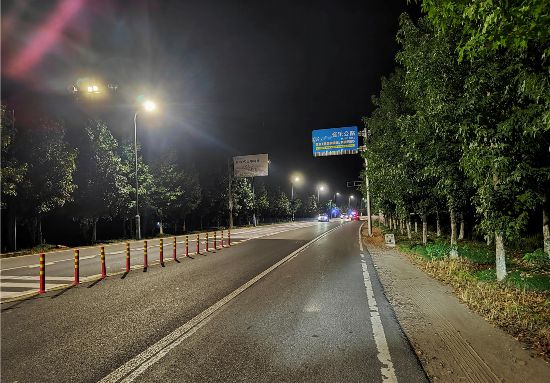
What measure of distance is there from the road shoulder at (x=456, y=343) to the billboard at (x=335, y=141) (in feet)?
77.1

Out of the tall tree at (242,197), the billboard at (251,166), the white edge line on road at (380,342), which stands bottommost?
the white edge line on road at (380,342)

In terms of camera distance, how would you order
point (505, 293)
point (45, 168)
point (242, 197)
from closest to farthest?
point (505, 293) → point (45, 168) → point (242, 197)

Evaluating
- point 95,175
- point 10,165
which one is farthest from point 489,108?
point 95,175

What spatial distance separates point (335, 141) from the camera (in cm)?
3184

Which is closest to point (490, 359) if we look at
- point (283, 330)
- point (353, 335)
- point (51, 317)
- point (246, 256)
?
point (353, 335)

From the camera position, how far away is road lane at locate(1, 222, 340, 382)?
470 centimetres

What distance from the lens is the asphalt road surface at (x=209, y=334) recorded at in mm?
4414

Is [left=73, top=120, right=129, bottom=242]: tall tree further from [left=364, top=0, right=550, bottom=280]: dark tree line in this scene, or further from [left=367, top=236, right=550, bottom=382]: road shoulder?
[left=367, top=236, right=550, bottom=382]: road shoulder

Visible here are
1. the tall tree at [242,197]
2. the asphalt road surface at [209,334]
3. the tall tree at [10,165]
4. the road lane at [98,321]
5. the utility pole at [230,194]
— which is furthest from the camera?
the tall tree at [242,197]

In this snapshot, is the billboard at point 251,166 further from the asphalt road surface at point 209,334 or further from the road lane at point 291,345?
the road lane at point 291,345

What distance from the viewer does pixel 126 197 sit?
3128 cm

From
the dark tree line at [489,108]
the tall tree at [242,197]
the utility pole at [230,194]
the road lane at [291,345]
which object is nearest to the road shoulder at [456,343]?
the road lane at [291,345]

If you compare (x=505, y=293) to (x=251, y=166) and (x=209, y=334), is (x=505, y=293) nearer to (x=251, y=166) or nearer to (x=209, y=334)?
(x=209, y=334)

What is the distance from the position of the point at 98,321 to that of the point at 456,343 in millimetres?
6042
